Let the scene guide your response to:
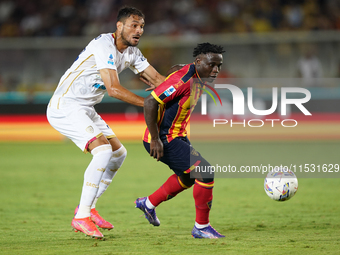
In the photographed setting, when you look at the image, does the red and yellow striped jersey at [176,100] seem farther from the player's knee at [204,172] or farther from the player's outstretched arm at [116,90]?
the player's knee at [204,172]

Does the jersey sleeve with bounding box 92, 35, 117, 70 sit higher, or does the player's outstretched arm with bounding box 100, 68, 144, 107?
the jersey sleeve with bounding box 92, 35, 117, 70

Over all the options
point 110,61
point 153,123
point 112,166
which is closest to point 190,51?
point 112,166

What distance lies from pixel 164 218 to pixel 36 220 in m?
1.62

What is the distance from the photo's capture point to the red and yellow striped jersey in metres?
4.58

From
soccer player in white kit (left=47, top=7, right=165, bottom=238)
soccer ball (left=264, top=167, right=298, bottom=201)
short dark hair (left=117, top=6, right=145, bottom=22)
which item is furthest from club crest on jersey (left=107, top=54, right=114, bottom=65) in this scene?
soccer ball (left=264, top=167, right=298, bottom=201)

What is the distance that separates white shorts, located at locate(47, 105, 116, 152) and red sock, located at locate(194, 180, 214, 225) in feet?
3.97

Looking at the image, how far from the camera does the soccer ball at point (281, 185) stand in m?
5.23

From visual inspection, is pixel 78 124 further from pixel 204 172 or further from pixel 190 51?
pixel 190 51

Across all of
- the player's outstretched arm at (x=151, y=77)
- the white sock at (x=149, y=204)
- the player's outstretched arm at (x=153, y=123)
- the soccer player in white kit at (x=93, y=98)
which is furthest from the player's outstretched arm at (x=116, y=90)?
the white sock at (x=149, y=204)

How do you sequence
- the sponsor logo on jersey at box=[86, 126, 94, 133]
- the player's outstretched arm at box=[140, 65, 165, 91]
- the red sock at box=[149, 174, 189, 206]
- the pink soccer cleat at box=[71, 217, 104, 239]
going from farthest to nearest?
the player's outstretched arm at box=[140, 65, 165, 91] → the red sock at box=[149, 174, 189, 206] → the sponsor logo on jersey at box=[86, 126, 94, 133] → the pink soccer cleat at box=[71, 217, 104, 239]

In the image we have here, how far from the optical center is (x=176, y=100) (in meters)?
4.83

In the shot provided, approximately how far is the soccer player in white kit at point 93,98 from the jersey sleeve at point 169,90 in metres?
0.31

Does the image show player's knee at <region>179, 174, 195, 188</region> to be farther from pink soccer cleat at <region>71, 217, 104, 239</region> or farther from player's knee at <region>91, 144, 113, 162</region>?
pink soccer cleat at <region>71, 217, 104, 239</region>

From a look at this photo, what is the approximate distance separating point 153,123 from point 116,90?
0.51m
